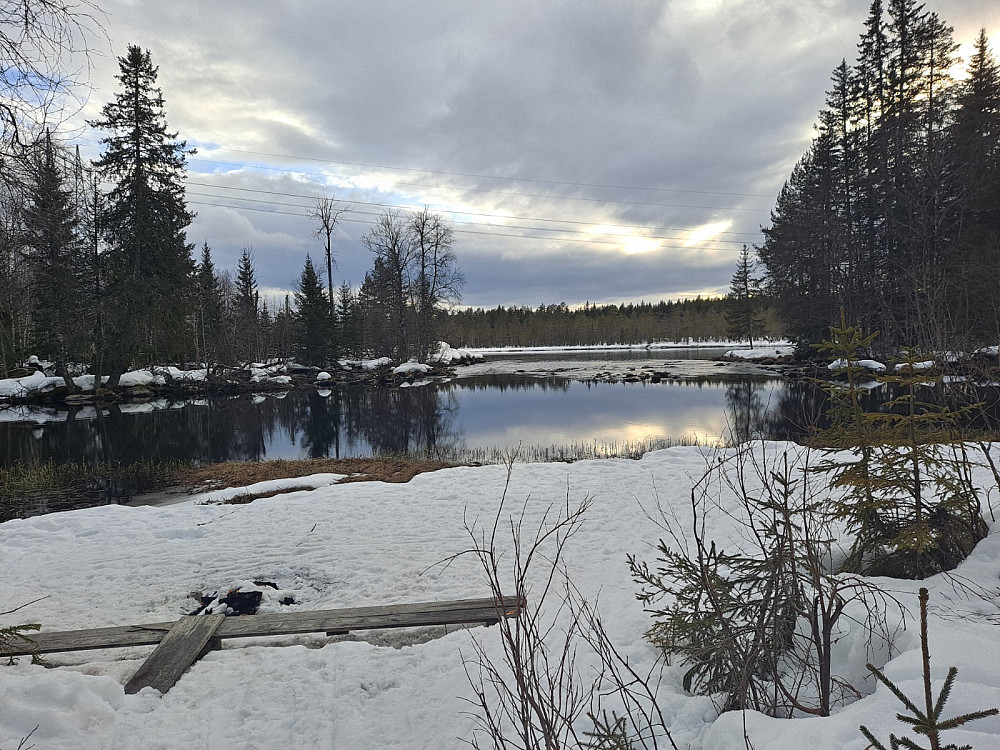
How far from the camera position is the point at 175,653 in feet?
12.4

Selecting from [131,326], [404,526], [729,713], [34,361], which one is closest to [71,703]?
[729,713]

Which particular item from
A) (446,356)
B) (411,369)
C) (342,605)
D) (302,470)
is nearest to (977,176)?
(302,470)

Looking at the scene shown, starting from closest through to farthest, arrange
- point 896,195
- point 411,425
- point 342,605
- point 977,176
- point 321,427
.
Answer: point 342,605 → point 411,425 → point 321,427 → point 977,176 → point 896,195

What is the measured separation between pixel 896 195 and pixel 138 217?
38.0 meters

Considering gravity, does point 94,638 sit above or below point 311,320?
below

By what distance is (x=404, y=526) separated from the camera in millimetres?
6938

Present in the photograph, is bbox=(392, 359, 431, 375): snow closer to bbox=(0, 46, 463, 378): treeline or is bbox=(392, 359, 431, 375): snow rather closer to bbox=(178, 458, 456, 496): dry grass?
bbox=(0, 46, 463, 378): treeline

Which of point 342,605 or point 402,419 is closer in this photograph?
point 342,605

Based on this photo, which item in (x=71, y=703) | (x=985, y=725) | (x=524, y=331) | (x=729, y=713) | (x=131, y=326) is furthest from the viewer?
(x=524, y=331)

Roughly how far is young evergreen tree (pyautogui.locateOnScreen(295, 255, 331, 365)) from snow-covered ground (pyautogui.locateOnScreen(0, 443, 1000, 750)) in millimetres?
34780

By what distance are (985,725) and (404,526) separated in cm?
606

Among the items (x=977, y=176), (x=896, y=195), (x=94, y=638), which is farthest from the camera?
(x=896, y=195)

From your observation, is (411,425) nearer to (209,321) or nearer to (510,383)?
(510,383)

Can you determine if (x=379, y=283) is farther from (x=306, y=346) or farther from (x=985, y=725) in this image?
(x=985, y=725)
